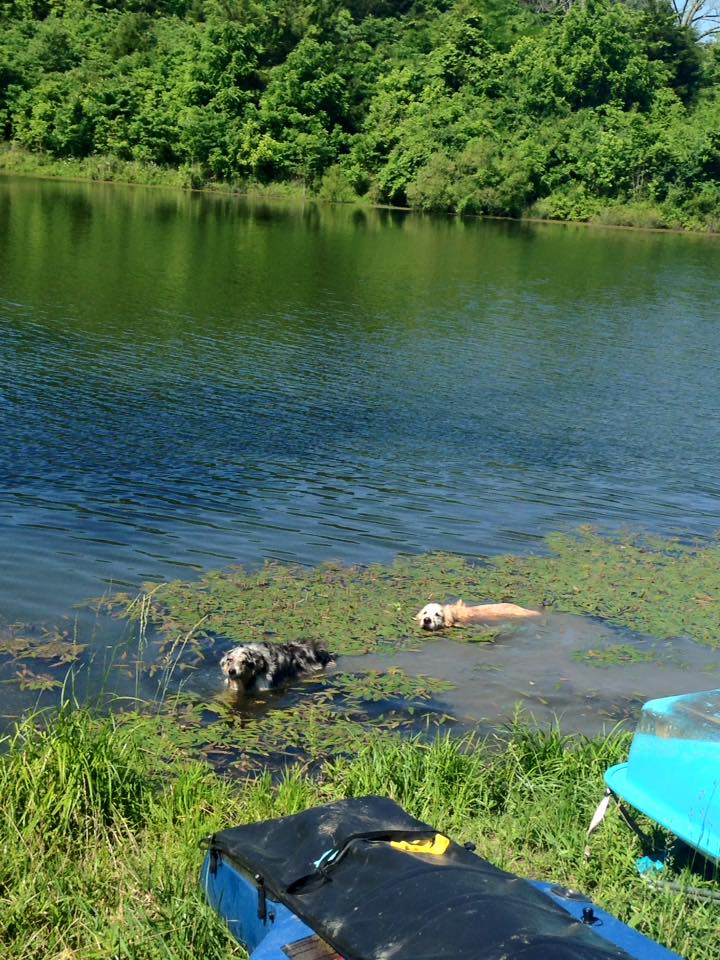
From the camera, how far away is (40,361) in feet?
64.9

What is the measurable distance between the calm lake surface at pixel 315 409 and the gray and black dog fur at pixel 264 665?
2.20 meters

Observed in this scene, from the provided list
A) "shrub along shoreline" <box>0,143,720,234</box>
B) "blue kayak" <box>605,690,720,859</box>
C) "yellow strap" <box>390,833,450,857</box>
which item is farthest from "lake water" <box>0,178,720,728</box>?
"shrub along shoreline" <box>0,143,720,234</box>

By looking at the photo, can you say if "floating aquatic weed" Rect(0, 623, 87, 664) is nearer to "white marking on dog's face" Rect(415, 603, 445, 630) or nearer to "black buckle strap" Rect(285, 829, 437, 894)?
"white marking on dog's face" Rect(415, 603, 445, 630)

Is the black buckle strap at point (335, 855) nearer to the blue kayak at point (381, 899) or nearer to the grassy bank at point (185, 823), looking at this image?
the blue kayak at point (381, 899)

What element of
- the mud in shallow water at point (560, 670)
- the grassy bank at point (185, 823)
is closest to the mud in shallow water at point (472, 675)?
the mud in shallow water at point (560, 670)

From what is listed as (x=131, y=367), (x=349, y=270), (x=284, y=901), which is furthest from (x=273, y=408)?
(x=349, y=270)

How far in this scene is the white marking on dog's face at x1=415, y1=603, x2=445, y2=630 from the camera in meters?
10.3

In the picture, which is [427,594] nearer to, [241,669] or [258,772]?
[241,669]

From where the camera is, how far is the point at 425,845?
460cm

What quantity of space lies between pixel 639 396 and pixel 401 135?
56379 millimetres

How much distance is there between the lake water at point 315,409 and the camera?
1272 cm

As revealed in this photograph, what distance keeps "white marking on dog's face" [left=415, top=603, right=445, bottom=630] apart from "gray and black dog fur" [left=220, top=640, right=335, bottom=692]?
1.46 meters

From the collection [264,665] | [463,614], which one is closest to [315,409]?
[463,614]

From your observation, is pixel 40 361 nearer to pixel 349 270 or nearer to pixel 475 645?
pixel 475 645
